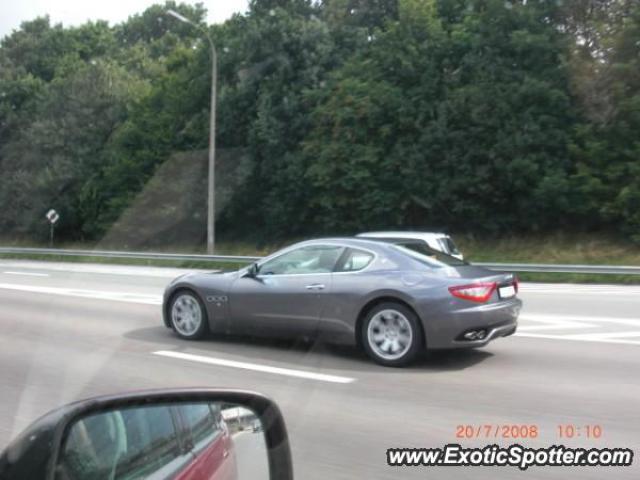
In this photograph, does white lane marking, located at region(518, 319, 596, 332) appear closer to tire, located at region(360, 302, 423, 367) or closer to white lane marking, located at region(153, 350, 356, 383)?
tire, located at region(360, 302, 423, 367)

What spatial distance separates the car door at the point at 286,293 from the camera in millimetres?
8414

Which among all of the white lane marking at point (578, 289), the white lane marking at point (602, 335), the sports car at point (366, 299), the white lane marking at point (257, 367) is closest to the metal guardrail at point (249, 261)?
the white lane marking at point (578, 289)

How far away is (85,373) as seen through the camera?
25.6ft

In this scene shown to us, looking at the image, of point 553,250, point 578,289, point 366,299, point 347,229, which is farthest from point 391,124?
point 366,299

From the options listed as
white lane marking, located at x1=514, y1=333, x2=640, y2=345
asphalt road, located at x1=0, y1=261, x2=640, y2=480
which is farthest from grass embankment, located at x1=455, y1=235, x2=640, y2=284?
white lane marking, located at x1=514, y1=333, x2=640, y2=345

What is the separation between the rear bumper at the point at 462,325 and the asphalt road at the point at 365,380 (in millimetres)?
305

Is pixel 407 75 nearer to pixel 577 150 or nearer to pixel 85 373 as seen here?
pixel 577 150

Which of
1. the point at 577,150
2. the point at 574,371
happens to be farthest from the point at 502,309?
the point at 577,150

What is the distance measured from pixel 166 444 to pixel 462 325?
560cm

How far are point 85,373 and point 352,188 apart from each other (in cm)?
2194

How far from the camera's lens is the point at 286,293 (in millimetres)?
8570

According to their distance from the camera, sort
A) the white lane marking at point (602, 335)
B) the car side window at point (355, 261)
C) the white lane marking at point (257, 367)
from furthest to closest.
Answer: the white lane marking at point (602, 335) < the car side window at point (355, 261) < the white lane marking at point (257, 367)

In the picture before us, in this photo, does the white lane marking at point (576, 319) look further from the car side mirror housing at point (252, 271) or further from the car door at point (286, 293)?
the car side mirror housing at point (252, 271)

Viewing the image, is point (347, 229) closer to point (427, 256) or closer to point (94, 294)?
point (94, 294)
